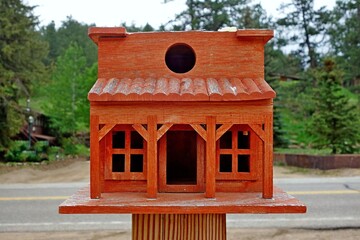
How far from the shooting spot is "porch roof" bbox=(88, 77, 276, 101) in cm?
236

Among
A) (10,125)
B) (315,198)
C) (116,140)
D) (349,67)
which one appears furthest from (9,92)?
(349,67)

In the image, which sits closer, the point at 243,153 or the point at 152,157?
the point at 152,157

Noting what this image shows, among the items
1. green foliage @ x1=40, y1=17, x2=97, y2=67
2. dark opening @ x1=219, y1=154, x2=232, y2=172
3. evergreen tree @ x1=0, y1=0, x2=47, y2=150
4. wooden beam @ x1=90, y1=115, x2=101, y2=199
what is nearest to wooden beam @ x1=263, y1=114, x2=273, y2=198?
dark opening @ x1=219, y1=154, x2=232, y2=172

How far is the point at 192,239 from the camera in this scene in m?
2.64

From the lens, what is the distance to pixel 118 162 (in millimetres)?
2852

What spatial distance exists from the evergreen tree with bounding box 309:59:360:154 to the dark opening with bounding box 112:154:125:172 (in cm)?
1326

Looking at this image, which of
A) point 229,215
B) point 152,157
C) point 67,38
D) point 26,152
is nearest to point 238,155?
point 152,157

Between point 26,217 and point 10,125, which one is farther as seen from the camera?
point 10,125

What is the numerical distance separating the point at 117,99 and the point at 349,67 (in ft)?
95.6

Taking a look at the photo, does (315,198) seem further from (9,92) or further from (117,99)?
(9,92)

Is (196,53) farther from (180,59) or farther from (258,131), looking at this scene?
(258,131)

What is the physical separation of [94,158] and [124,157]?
358 millimetres

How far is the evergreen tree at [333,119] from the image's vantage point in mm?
14961

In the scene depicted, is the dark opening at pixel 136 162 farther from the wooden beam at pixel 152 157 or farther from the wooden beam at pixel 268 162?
the wooden beam at pixel 268 162
